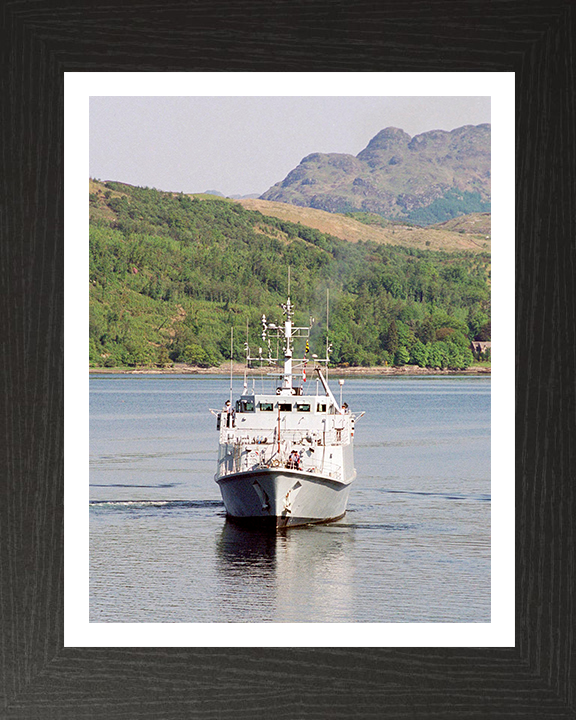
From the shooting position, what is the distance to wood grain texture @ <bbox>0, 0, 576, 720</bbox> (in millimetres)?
3639

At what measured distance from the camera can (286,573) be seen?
1134 cm

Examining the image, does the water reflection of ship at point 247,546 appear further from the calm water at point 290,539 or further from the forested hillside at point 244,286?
the forested hillside at point 244,286

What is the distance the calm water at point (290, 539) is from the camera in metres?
10.9

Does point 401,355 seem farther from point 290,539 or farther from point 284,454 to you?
point 284,454

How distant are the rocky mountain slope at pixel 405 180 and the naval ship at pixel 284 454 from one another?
30315mm

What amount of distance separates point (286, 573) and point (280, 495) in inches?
42.4

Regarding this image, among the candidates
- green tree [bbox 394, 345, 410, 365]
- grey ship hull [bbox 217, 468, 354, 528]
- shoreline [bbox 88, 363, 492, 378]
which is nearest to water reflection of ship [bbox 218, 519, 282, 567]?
grey ship hull [bbox 217, 468, 354, 528]

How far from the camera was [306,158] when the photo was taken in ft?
139

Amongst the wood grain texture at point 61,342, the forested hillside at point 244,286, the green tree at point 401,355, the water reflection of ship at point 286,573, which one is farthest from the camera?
the green tree at point 401,355

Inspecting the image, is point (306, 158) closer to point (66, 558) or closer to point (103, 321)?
point (103, 321)

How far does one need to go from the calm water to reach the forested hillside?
6.18m

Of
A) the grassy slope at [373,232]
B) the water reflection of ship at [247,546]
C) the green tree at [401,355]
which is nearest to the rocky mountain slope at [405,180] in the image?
the grassy slope at [373,232]

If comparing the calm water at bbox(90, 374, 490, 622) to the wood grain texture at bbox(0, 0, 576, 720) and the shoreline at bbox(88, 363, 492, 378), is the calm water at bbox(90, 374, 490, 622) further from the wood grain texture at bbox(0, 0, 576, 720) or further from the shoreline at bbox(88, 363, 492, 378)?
the shoreline at bbox(88, 363, 492, 378)

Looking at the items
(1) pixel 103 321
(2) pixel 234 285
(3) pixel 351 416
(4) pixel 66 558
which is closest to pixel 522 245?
(4) pixel 66 558
